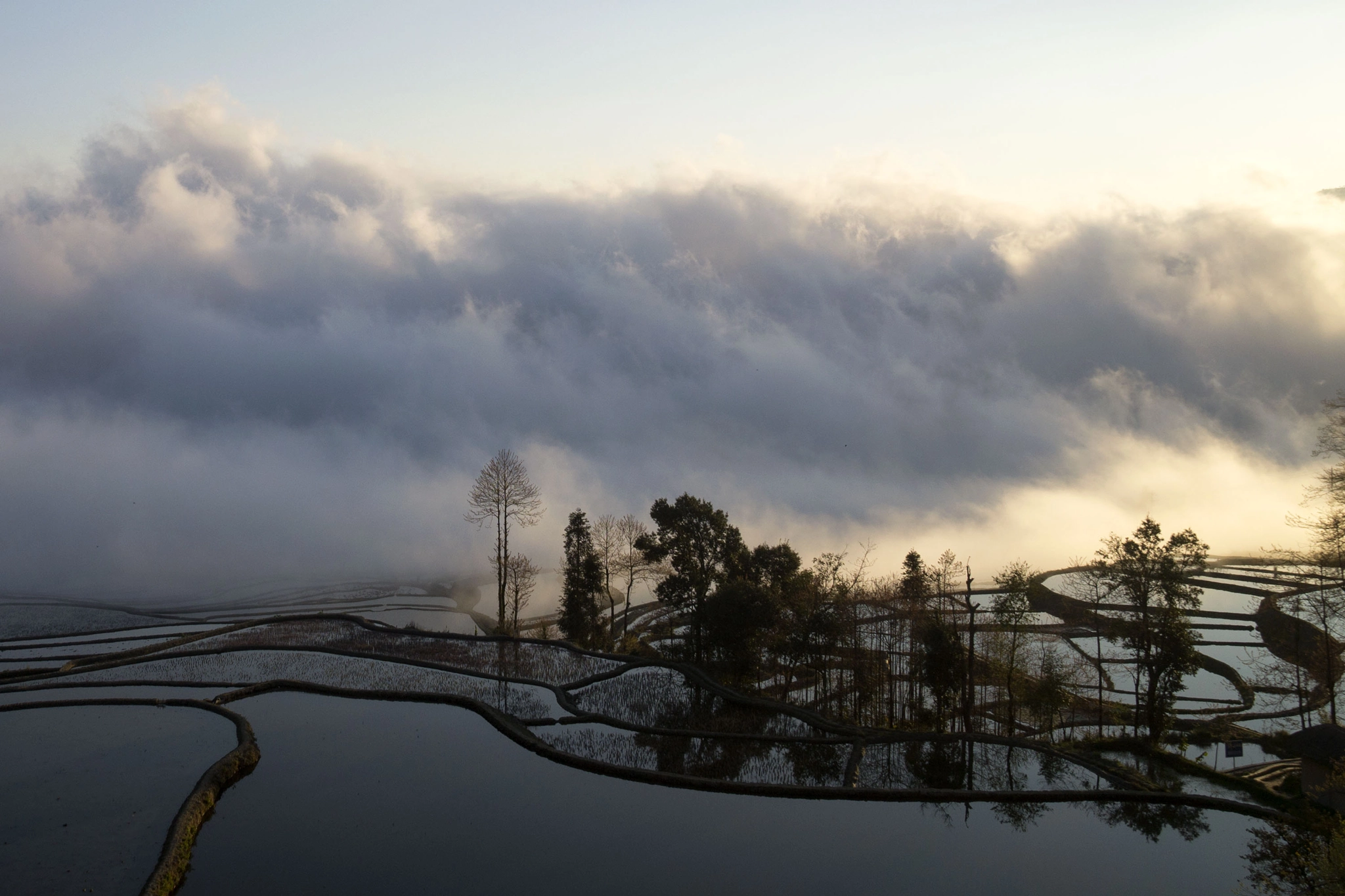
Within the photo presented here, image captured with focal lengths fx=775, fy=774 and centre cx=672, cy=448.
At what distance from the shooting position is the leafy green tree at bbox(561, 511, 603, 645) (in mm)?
61031

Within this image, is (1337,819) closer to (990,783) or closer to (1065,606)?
(990,783)

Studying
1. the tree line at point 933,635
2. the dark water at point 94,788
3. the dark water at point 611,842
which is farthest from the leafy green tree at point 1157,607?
the dark water at point 94,788

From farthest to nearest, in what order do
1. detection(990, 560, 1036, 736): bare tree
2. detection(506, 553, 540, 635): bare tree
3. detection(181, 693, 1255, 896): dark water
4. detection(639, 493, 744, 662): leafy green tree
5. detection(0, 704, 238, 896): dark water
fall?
detection(506, 553, 540, 635): bare tree
detection(639, 493, 744, 662): leafy green tree
detection(990, 560, 1036, 736): bare tree
detection(181, 693, 1255, 896): dark water
detection(0, 704, 238, 896): dark water

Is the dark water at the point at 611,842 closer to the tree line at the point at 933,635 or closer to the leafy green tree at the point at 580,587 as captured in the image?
the tree line at the point at 933,635

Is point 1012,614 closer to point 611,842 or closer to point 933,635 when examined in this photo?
point 933,635

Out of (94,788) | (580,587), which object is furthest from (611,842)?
(580,587)

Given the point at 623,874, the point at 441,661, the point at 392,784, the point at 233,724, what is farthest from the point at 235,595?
the point at 623,874

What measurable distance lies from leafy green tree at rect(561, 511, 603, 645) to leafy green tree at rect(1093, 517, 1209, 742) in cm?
3528

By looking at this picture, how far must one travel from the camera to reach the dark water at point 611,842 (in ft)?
62.3

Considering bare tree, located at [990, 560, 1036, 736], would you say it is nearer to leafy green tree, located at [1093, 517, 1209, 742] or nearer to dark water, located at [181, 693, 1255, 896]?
leafy green tree, located at [1093, 517, 1209, 742]

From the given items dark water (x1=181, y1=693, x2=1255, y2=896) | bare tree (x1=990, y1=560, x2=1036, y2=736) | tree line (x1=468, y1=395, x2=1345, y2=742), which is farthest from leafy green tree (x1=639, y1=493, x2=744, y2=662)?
dark water (x1=181, y1=693, x2=1255, y2=896)

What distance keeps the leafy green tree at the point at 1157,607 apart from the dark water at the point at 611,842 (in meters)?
16.1

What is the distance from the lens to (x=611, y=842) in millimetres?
21062

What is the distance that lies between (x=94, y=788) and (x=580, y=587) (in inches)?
1519
